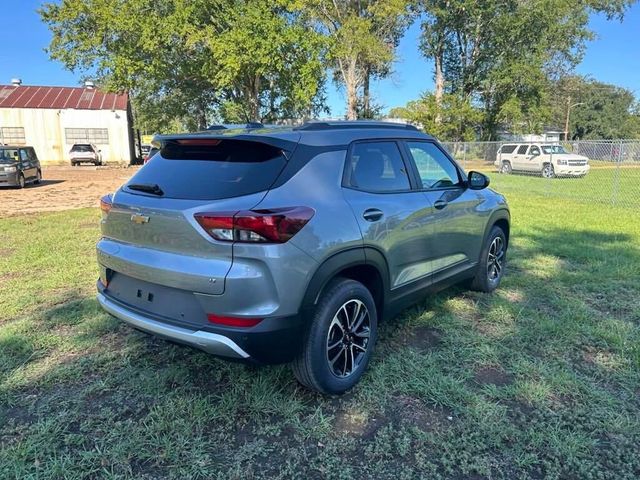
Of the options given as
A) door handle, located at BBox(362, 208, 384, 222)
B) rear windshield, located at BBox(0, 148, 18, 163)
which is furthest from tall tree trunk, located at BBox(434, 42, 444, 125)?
door handle, located at BBox(362, 208, 384, 222)

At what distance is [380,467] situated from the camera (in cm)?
250

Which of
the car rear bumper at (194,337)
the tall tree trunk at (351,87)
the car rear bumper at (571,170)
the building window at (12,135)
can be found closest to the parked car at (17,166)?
the car rear bumper at (194,337)

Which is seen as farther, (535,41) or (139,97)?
(535,41)

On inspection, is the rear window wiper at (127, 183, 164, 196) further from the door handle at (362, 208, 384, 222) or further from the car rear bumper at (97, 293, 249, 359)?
the door handle at (362, 208, 384, 222)

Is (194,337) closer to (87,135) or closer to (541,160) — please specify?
(541,160)

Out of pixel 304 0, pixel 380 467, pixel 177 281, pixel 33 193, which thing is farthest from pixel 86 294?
pixel 304 0

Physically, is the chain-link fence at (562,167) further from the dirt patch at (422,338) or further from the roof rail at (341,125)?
the roof rail at (341,125)

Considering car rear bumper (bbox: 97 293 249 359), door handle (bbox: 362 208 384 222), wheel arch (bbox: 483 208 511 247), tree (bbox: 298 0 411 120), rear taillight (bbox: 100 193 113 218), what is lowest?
car rear bumper (bbox: 97 293 249 359)

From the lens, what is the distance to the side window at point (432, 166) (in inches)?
158

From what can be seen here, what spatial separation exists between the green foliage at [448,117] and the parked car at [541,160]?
36.6 ft

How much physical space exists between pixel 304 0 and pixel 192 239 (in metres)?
27.6

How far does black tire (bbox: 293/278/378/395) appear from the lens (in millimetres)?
2867

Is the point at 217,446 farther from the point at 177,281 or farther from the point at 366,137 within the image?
the point at 366,137

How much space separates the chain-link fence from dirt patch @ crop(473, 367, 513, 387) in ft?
36.7
